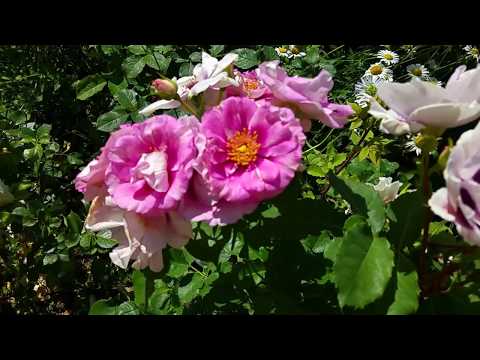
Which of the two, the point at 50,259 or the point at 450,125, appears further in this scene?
the point at 50,259

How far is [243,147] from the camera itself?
841 millimetres

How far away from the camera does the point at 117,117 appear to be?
5.09 feet

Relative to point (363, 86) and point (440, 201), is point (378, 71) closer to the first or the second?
point (363, 86)

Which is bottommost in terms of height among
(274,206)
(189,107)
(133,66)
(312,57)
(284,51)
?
(284,51)

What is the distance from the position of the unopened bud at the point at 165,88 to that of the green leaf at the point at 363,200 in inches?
10.9

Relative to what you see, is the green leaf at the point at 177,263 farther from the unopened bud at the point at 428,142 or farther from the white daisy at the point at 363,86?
the white daisy at the point at 363,86

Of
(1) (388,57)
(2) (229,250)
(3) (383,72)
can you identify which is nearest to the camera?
(2) (229,250)

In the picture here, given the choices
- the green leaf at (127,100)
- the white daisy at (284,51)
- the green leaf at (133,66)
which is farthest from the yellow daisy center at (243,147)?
the white daisy at (284,51)

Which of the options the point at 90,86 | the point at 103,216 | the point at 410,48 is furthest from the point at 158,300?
the point at 410,48

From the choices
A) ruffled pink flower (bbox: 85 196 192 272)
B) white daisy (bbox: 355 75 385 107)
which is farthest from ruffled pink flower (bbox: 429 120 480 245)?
white daisy (bbox: 355 75 385 107)

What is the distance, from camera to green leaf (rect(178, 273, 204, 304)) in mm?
1063

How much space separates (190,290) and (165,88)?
37 cm

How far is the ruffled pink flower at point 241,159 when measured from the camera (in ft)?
2.57

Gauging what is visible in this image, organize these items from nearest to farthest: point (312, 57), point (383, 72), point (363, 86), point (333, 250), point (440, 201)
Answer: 1. point (440, 201)
2. point (333, 250)
3. point (312, 57)
4. point (363, 86)
5. point (383, 72)
